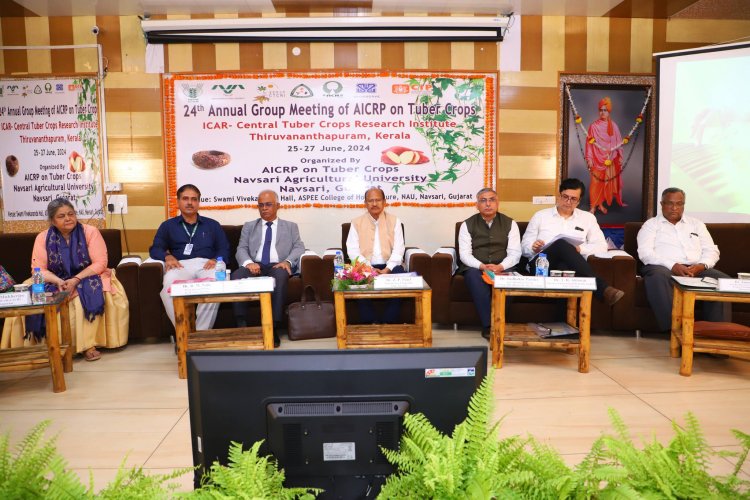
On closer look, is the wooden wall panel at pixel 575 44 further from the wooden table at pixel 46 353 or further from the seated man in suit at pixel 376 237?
the wooden table at pixel 46 353

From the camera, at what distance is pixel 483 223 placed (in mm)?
4312

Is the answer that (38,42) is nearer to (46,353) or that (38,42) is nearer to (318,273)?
(46,353)

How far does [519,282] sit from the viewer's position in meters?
3.32

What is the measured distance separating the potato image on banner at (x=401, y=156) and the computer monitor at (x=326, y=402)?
14.0ft

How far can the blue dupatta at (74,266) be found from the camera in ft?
12.0

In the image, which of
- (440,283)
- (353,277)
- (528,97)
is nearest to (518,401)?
(353,277)

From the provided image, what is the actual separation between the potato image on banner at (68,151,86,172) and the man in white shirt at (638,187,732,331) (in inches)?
195

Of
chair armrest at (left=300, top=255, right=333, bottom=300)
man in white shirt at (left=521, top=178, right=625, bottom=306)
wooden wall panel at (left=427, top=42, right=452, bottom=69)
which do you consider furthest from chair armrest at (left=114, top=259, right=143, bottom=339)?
wooden wall panel at (left=427, top=42, right=452, bottom=69)

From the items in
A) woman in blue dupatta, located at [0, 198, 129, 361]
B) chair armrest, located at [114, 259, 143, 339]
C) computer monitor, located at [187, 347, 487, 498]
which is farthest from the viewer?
chair armrest, located at [114, 259, 143, 339]

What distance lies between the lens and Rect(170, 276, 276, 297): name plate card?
3277 mm

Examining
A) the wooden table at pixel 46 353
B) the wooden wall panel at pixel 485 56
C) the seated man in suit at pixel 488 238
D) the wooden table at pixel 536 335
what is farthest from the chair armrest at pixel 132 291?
the wooden wall panel at pixel 485 56

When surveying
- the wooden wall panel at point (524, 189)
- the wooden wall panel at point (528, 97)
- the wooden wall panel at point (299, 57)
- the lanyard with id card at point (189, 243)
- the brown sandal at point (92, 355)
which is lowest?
the brown sandal at point (92, 355)

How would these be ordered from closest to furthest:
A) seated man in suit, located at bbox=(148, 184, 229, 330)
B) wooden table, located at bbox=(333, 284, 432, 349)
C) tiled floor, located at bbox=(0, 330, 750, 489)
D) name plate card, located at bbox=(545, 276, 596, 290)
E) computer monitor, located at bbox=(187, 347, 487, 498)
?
1. computer monitor, located at bbox=(187, 347, 487, 498)
2. tiled floor, located at bbox=(0, 330, 750, 489)
3. name plate card, located at bbox=(545, 276, 596, 290)
4. wooden table, located at bbox=(333, 284, 432, 349)
5. seated man in suit, located at bbox=(148, 184, 229, 330)

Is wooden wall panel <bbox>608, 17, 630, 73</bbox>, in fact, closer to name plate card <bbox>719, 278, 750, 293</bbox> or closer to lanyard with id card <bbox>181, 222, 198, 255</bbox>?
name plate card <bbox>719, 278, 750, 293</bbox>
